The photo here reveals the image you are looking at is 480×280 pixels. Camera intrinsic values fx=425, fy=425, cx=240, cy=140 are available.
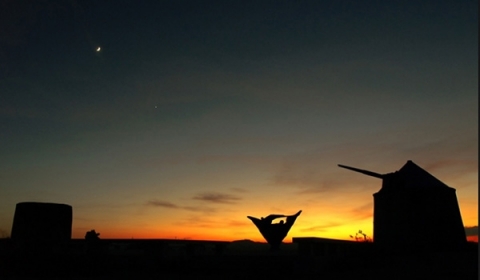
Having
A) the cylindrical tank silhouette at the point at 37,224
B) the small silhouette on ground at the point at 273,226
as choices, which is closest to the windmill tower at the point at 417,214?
the small silhouette on ground at the point at 273,226

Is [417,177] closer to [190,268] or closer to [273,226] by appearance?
[273,226]

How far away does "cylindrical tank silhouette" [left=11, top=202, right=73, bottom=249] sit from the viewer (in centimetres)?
1452

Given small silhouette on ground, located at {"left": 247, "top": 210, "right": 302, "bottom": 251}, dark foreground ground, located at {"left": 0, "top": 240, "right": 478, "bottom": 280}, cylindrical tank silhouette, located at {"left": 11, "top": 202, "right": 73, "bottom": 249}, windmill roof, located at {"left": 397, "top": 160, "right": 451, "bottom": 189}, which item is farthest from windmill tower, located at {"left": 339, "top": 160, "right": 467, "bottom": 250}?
cylindrical tank silhouette, located at {"left": 11, "top": 202, "right": 73, "bottom": 249}

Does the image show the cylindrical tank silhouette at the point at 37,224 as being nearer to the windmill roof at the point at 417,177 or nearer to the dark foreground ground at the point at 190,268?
the dark foreground ground at the point at 190,268

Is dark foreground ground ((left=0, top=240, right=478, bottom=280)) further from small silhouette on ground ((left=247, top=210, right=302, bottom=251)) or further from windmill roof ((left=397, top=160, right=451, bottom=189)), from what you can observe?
windmill roof ((left=397, top=160, right=451, bottom=189))

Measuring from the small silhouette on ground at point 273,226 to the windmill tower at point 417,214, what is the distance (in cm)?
1399

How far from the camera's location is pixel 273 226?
16516mm

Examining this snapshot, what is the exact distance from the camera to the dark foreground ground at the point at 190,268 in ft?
47.2

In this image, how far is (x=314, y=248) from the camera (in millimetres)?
18359

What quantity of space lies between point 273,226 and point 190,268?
11.6ft

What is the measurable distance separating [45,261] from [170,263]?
4.28 meters

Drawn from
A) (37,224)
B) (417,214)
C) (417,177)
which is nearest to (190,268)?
(37,224)

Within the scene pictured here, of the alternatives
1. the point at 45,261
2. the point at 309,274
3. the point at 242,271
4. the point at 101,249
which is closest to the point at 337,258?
the point at 309,274

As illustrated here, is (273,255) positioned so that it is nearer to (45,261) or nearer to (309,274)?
(309,274)
